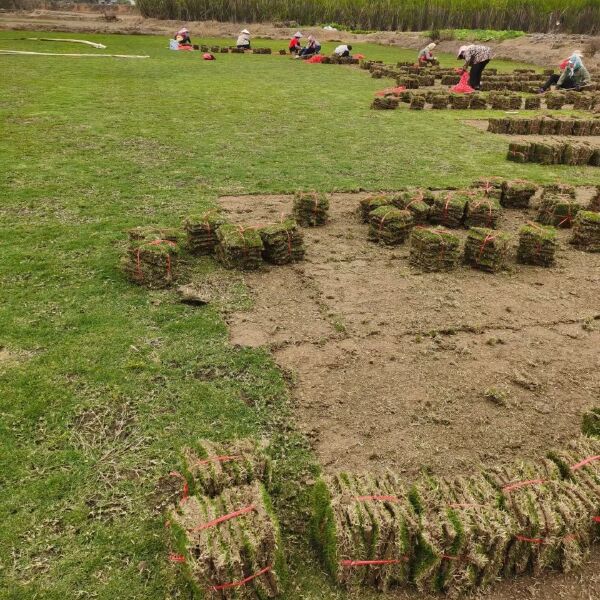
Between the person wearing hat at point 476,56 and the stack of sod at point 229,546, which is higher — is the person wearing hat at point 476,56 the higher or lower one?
the higher one

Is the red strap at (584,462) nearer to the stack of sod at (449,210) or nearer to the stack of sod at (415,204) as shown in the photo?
the stack of sod at (415,204)

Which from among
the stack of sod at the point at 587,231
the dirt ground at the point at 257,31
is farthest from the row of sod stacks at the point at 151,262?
the dirt ground at the point at 257,31

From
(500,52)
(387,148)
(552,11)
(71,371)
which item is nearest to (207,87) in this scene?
(387,148)

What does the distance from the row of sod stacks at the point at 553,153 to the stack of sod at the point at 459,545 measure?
15.2 metres

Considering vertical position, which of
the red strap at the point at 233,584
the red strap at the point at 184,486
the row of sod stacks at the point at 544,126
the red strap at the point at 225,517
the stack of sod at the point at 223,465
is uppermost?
the red strap at the point at 225,517

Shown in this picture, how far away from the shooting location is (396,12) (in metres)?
74.7

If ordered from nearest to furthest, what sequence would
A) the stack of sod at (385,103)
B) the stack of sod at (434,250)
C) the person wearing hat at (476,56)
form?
the stack of sod at (434,250)
the stack of sod at (385,103)
the person wearing hat at (476,56)

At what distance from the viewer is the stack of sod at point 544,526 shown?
4.82 meters

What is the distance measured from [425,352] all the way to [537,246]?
4.16m

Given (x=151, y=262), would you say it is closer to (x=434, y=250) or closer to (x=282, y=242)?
(x=282, y=242)

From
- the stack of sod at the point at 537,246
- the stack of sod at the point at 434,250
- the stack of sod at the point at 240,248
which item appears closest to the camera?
the stack of sod at the point at 240,248

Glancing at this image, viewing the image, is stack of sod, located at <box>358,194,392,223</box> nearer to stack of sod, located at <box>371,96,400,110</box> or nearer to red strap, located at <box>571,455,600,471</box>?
red strap, located at <box>571,455,600,471</box>

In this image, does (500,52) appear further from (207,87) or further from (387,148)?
(387,148)

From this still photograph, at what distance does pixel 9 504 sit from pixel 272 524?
2.66 metres
